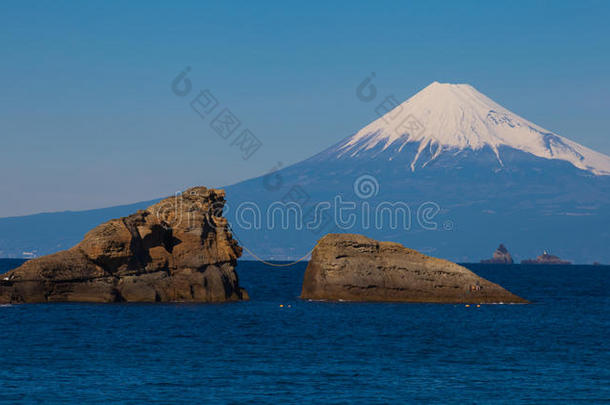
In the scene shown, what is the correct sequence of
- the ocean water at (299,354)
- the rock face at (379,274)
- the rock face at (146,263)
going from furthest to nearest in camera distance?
the rock face at (379,274) < the rock face at (146,263) < the ocean water at (299,354)

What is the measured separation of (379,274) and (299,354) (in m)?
26.8

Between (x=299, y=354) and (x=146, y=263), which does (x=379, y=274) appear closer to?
(x=146, y=263)

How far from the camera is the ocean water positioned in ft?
113

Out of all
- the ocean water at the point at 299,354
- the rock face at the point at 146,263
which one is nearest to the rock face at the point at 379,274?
the ocean water at the point at 299,354

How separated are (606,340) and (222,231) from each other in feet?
97.6

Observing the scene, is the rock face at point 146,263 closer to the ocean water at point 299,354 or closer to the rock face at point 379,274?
the ocean water at point 299,354

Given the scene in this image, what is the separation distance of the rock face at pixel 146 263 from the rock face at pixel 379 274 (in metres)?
7.26

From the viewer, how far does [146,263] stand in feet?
217

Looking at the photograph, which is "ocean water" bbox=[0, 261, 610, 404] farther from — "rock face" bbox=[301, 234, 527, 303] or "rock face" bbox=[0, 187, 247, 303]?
"rock face" bbox=[301, 234, 527, 303]

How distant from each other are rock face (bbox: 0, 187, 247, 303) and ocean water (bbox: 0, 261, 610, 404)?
1.70 metres

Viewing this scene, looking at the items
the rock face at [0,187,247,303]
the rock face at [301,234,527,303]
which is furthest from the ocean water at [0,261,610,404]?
the rock face at [301,234,527,303]

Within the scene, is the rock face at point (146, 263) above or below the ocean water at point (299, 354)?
above

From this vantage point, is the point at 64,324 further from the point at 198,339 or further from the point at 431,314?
the point at 431,314

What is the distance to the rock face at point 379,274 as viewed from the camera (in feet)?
230
